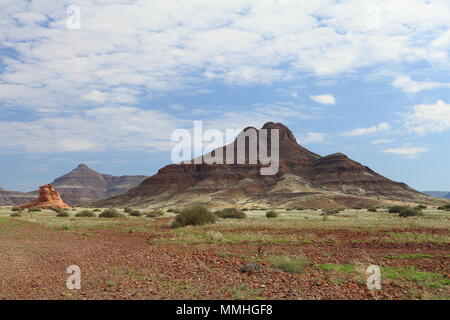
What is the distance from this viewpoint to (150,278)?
10.3 meters

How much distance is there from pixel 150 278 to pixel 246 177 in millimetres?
122705

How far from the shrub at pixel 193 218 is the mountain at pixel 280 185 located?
5895 centimetres

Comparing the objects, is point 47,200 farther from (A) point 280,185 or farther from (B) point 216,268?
(B) point 216,268

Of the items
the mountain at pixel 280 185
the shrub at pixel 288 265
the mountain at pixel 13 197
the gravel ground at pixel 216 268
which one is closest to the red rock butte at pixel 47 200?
the mountain at pixel 280 185

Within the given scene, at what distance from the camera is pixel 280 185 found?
118562mm

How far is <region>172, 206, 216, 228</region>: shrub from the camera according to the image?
29531mm

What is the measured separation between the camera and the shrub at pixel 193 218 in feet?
96.9

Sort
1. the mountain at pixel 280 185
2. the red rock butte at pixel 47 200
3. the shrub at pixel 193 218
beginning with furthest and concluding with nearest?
1. the mountain at pixel 280 185
2. the red rock butte at pixel 47 200
3. the shrub at pixel 193 218

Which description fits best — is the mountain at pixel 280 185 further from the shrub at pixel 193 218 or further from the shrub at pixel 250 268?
the shrub at pixel 250 268

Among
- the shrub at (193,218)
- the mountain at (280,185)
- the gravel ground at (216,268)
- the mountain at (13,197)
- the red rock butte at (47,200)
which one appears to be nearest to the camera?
the gravel ground at (216,268)

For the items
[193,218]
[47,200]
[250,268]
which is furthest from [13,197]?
[250,268]

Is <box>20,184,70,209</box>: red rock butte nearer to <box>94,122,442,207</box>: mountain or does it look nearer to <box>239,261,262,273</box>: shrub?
<box>94,122,442,207</box>: mountain

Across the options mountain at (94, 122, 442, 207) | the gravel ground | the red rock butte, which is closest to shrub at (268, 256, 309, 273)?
the gravel ground
